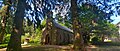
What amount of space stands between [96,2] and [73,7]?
148 inches

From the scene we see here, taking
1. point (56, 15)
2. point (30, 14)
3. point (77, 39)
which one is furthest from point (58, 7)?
point (77, 39)

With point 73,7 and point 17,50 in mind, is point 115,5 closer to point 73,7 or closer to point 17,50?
point 73,7

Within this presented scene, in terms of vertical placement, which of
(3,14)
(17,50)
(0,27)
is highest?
(3,14)

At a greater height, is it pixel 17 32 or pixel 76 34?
pixel 17 32

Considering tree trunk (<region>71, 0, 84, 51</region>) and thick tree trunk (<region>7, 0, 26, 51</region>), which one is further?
tree trunk (<region>71, 0, 84, 51</region>)

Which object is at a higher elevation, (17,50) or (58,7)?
(58,7)

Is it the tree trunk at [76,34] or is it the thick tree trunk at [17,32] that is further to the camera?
the tree trunk at [76,34]

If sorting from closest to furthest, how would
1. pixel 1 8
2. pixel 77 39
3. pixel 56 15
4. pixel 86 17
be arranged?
pixel 77 39 < pixel 1 8 < pixel 56 15 < pixel 86 17

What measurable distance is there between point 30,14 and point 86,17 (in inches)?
612

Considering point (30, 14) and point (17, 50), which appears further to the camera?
point (30, 14)

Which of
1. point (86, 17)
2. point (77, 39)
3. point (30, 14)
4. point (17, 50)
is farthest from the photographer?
point (86, 17)

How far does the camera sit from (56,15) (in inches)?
1292

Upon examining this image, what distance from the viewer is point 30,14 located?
27078 millimetres

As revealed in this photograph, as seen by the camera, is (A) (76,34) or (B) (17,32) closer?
(B) (17,32)
